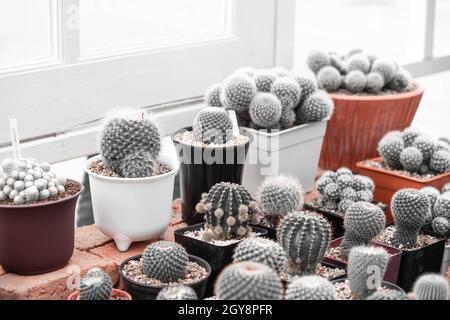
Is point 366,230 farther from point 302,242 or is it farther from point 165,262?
point 165,262

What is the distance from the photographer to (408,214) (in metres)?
1.54

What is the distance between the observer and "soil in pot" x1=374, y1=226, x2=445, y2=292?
59.3 inches

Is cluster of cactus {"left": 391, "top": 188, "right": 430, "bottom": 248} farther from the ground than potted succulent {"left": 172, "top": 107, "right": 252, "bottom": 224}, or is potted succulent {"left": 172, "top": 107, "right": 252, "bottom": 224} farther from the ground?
potted succulent {"left": 172, "top": 107, "right": 252, "bottom": 224}

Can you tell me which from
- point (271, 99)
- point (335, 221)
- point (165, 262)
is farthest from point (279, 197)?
point (165, 262)

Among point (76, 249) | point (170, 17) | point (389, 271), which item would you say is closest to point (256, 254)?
point (389, 271)

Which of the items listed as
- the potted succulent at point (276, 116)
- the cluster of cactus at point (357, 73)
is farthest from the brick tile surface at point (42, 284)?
the cluster of cactus at point (357, 73)

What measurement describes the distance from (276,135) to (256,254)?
56 centimetres

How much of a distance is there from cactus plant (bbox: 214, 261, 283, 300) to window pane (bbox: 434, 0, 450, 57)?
2168mm

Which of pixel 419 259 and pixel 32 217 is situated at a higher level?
pixel 32 217

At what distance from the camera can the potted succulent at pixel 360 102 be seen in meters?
2.02

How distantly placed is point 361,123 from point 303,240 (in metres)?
0.74

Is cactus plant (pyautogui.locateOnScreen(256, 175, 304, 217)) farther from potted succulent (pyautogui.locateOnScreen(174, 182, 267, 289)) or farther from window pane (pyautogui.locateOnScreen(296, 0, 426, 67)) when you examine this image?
window pane (pyautogui.locateOnScreen(296, 0, 426, 67))

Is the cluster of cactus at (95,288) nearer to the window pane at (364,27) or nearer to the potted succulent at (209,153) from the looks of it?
the potted succulent at (209,153)

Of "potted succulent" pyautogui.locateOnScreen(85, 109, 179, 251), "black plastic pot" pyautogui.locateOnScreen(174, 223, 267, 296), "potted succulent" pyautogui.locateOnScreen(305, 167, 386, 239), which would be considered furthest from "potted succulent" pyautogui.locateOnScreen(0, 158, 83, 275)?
"potted succulent" pyautogui.locateOnScreen(305, 167, 386, 239)
